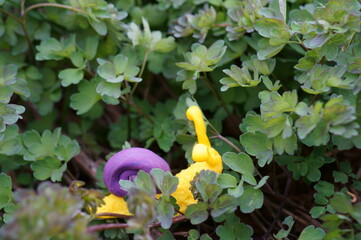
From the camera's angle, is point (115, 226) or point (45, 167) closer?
point (115, 226)

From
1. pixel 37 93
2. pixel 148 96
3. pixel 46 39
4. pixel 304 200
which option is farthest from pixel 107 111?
pixel 304 200

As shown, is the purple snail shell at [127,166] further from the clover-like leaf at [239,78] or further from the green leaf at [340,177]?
the green leaf at [340,177]

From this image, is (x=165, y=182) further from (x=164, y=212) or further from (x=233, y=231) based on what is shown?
(x=233, y=231)

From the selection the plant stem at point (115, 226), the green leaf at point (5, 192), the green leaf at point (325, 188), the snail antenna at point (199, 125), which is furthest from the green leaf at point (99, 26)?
the green leaf at point (325, 188)

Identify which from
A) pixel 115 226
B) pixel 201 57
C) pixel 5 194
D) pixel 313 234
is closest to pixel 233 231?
pixel 313 234

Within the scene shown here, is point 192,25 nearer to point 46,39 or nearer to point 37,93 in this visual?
point 46,39
